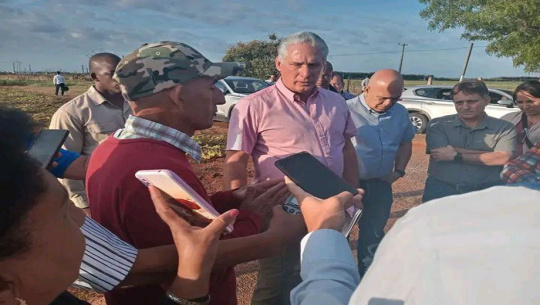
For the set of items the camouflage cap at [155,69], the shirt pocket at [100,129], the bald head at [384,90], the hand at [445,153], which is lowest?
the hand at [445,153]

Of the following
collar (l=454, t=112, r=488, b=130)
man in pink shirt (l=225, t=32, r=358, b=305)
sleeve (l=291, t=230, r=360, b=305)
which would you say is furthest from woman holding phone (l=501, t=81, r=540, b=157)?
sleeve (l=291, t=230, r=360, b=305)

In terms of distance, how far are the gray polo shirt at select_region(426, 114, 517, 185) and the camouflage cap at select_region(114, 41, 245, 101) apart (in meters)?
2.68

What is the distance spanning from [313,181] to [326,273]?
2.16 feet

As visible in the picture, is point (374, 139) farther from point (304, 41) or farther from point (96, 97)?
point (96, 97)

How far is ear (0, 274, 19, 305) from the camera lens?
2.73ft

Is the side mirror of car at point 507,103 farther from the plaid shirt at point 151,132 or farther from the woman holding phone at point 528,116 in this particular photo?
the plaid shirt at point 151,132

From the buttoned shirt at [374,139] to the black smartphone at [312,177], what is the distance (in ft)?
5.25

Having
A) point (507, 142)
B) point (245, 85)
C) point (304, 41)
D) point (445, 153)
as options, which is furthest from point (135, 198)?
point (245, 85)

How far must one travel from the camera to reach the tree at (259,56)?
30.4 metres

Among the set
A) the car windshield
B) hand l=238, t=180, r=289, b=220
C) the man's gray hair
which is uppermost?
the man's gray hair

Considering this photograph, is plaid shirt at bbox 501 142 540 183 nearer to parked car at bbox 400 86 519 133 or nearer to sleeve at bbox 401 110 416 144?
sleeve at bbox 401 110 416 144

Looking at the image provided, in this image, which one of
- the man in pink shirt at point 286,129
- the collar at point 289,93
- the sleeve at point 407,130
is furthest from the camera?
the sleeve at point 407,130

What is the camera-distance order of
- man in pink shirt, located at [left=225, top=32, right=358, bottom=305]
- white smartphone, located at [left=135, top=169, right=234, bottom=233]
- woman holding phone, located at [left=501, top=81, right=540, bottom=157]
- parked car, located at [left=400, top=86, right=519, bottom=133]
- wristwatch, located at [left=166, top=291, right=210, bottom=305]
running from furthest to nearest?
parked car, located at [left=400, top=86, right=519, bottom=133] < woman holding phone, located at [left=501, top=81, right=540, bottom=157] < man in pink shirt, located at [left=225, top=32, right=358, bottom=305] < wristwatch, located at [left=166, top=291, right=210, bottom=305] < white smartphone, located at [left=135, top=169, right=234, bottom=233]

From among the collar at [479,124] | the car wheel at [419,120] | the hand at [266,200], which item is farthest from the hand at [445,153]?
the car wheel at [419,120]
